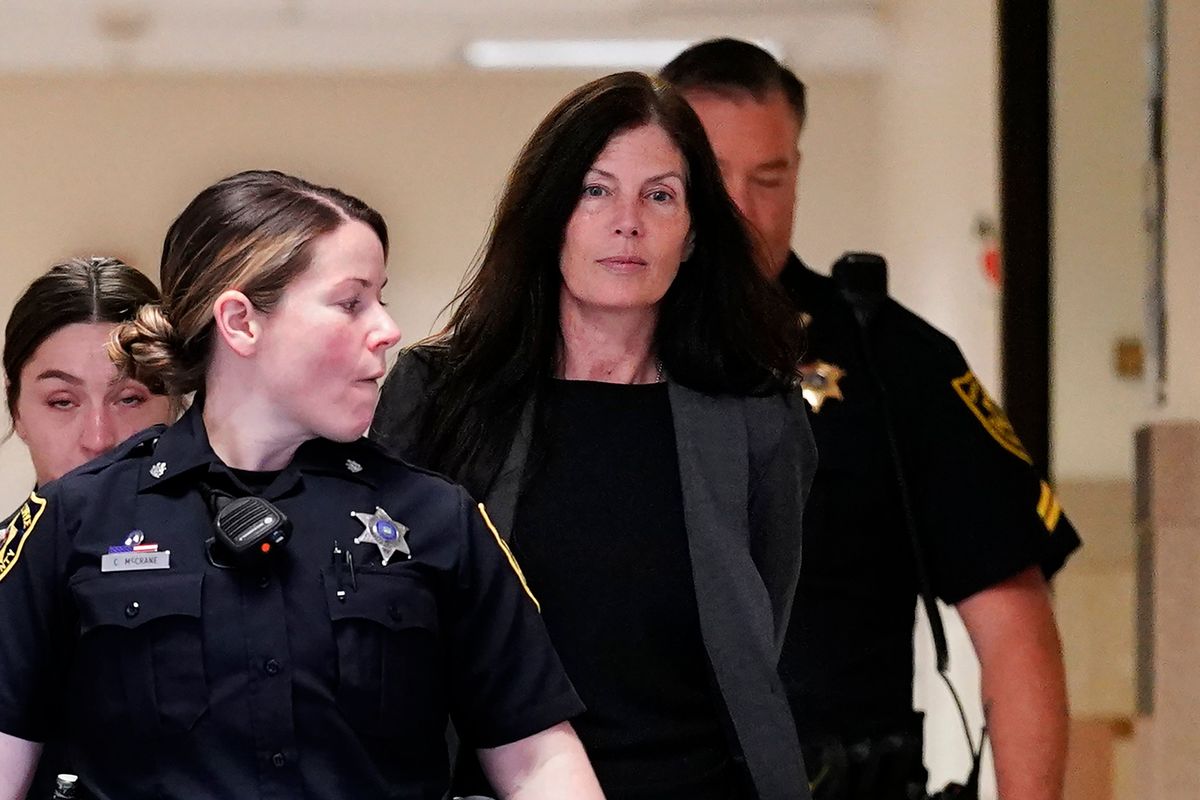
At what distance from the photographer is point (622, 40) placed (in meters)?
6.64

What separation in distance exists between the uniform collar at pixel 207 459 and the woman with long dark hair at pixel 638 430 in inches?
9.9

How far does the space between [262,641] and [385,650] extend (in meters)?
0.11

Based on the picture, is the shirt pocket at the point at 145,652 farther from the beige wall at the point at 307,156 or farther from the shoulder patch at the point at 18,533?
the beige wall at the point at 307,156

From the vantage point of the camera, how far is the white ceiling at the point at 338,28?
6582 mm

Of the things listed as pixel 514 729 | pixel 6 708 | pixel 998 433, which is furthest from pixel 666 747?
pixel 998 433

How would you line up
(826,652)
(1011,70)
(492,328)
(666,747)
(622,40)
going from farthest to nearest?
1. (622,40)
2. (1011,70)
3. (826,652)
4. (492,328)
5. (666,747)

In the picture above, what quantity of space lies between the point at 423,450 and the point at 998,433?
875mm

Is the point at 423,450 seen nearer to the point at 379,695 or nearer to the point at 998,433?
the point at 379,695

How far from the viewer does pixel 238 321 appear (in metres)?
1.66

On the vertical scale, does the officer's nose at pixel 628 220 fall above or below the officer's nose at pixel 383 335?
above

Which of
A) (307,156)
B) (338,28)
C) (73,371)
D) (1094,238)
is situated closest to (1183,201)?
(1094,238)

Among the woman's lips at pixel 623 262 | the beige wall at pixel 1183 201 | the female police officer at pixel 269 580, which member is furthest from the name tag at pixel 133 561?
the beige wall at pixel 1183 201

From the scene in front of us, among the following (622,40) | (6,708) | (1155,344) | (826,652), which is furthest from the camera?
(622,40)

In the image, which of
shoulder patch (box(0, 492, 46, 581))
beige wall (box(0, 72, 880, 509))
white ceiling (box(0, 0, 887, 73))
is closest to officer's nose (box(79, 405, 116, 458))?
shoulder patch (box(0, 492, 46, 581))
